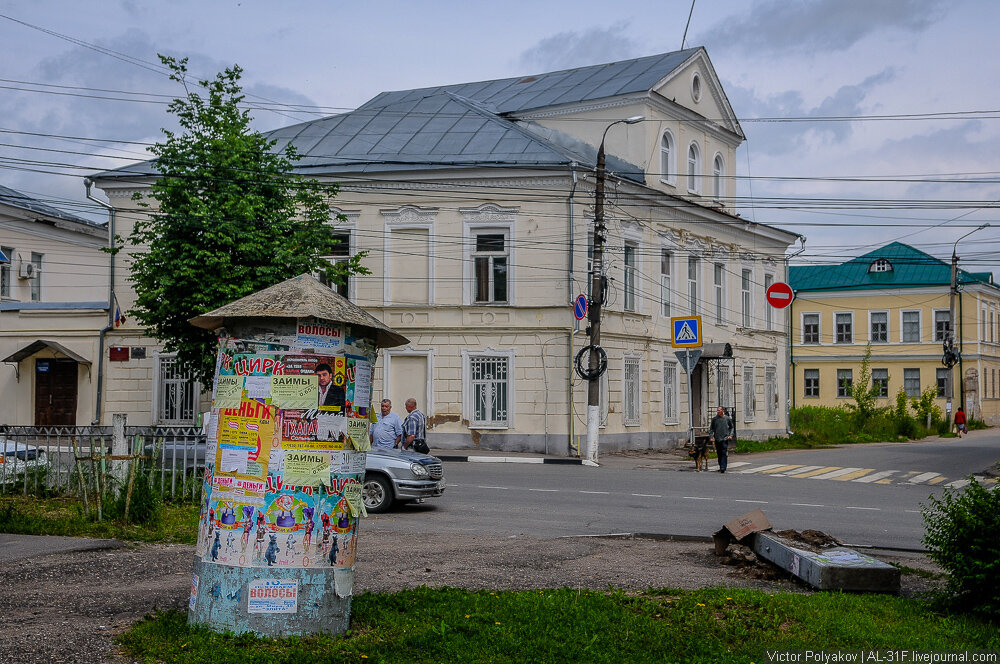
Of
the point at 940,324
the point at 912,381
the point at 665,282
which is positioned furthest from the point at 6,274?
the point at 940,324

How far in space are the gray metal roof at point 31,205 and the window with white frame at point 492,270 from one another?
21842mm

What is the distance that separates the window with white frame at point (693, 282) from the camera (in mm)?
34906

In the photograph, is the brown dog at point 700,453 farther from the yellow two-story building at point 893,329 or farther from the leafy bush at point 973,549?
the yellow two-story building at point 893,329

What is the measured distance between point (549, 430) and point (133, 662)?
873 inches

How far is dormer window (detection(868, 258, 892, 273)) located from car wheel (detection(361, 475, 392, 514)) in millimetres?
55403

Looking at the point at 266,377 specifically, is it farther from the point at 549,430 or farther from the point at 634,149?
the point at 634,149

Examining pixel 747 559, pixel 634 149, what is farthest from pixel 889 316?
pixel 747 559

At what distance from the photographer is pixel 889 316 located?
2552 inches

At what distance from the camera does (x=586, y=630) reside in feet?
24.2

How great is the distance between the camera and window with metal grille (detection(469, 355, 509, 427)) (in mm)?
28984

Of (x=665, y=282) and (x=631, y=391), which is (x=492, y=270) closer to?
(x=631, y=391)

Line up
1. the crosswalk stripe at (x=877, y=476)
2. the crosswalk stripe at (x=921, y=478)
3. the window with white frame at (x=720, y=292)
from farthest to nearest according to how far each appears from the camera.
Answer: the window with white frame at (x=720, y=292), the crosswalk stripe at (x=877, y=476), the crosswalk stripe at (x=921, y=478)

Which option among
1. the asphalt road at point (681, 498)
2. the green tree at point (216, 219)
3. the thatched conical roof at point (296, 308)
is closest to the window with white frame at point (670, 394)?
the asphalt road at point (681, 498)

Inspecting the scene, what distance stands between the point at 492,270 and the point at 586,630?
22392mm
